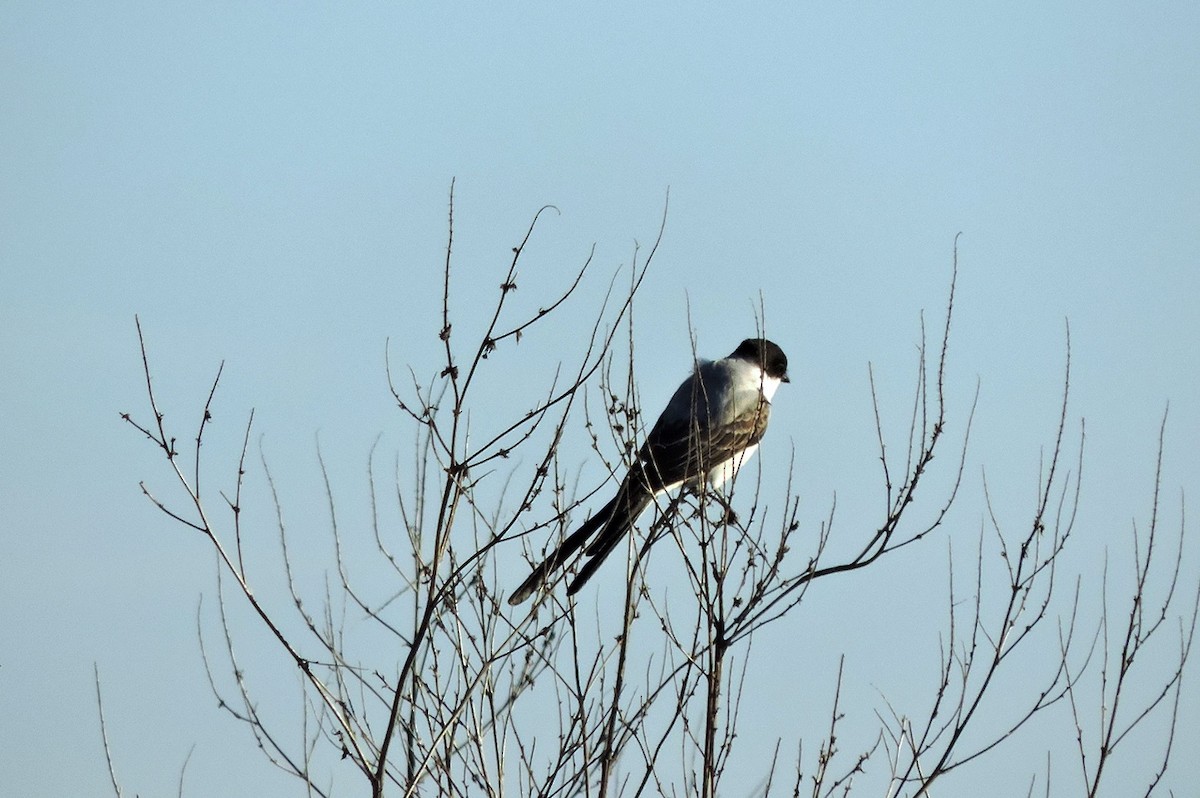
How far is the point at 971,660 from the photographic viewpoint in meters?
5.63

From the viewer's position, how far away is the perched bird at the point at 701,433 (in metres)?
7.18

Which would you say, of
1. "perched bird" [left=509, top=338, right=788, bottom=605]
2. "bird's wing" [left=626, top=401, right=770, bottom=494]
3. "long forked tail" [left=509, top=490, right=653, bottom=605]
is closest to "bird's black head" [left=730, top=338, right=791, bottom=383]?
"perched bird" [left=509, top=338, right=788, bottom=605]

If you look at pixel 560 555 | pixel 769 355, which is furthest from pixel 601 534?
pixel 769 355

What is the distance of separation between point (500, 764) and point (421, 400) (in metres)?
1.59

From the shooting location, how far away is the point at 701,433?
27.8 ft

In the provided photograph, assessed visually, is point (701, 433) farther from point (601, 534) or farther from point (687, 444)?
point (601, 534)

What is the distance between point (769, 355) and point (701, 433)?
76.1 inches

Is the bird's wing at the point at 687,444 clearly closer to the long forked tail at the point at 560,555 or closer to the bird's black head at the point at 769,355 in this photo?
the long forked tail at the point at 560,555

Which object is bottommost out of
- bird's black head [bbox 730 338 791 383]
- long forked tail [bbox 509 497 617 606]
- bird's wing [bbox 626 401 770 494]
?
long forked tail [bbox 509 497 617 606]

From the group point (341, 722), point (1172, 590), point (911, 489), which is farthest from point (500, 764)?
point (1172, 590)

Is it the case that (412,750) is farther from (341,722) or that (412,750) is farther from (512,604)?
(512,604)

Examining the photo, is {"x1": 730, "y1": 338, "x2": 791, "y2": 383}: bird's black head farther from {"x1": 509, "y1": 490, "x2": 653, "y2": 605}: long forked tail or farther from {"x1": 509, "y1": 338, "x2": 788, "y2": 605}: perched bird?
{"x1": 509, "y1": 490, "x2": 653, "y2": 605}: long forked tail

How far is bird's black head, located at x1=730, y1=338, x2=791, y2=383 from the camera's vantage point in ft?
33.2

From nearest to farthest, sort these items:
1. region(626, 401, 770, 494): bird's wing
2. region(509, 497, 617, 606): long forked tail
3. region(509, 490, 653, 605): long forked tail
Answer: region(509, 497, 617, 606): long forked tail, region(509, 490, 653, 605): long forked tail, region(626, 401, 770, 494): bird's wing
